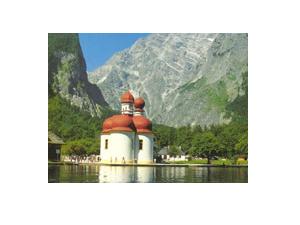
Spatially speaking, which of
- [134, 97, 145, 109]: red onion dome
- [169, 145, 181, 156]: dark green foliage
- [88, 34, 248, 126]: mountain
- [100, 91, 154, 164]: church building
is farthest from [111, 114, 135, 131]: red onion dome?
[169, 145, 181, 156]: dark green foliage

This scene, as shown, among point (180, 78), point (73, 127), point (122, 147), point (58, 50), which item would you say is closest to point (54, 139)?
point (73, 127)

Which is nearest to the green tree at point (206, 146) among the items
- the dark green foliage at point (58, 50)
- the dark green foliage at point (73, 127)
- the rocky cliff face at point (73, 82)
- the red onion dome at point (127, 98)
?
the red onion dome at point (127, 98)

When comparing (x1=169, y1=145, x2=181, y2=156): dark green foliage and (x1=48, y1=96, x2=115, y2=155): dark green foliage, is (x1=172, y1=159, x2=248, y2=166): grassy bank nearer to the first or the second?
(x1=169, y1=145, x2=181, y2=156): dark green foliage

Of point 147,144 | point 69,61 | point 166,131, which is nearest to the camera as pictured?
point 147,144

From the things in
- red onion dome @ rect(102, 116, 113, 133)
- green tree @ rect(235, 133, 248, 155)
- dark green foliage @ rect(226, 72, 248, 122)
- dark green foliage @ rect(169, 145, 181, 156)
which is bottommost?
dark green foliage @ rect(169, 145, 181, 156)

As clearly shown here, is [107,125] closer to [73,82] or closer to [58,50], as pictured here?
[58,50]

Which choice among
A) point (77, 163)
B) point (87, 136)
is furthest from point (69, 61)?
point (77, 163)
